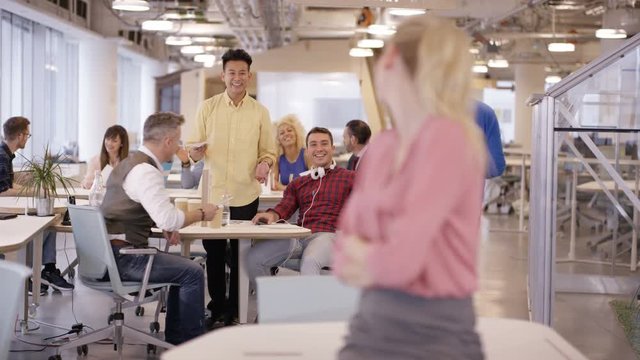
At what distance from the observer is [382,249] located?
171cm

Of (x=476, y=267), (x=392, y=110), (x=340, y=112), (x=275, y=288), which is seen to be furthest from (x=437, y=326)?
(x=340, y=112)

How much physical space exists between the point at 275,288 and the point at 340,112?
63.6 feet

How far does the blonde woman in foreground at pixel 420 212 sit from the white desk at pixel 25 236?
286 cm

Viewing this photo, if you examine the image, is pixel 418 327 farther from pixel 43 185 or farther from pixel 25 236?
pixel 43 185

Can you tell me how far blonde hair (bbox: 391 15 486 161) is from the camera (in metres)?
1.71

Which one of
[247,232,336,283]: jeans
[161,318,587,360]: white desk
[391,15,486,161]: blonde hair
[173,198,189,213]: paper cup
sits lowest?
[247,232,336,283]: jeans

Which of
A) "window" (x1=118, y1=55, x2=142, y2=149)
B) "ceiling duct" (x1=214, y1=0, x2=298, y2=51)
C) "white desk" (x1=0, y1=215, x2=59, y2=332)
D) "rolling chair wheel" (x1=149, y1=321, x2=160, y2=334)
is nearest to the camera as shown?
"white desk" (x1=0, y1=215, x2=59, y2=332)

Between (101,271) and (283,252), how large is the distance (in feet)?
3.92

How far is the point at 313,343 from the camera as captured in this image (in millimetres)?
2357

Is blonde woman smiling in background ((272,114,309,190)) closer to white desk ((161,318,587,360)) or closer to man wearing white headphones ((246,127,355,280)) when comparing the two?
man wearing white headphones ((246,127,355,280))

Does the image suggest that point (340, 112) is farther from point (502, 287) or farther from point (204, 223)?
point (204, 223)

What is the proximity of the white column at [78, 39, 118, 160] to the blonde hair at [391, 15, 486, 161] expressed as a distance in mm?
16798

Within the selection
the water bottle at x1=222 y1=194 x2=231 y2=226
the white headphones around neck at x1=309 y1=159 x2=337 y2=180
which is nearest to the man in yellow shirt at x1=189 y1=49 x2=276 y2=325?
the white headphones around neck at x1=309 y1=159 x2=337 y2=180

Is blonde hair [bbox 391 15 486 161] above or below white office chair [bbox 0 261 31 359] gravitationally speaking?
above
